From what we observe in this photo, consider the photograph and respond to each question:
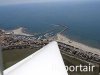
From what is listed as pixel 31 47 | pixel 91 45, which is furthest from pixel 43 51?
pixel 91 45

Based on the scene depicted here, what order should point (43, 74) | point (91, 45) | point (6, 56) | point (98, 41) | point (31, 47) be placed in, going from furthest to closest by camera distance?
point (98, 41)
point (91, 45)
point (31, 47)
point (6, 56)
point (43, 74)

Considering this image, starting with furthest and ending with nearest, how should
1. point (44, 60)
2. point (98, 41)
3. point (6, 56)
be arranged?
point (98, 41) → point (6, 56) → point (44, 60)

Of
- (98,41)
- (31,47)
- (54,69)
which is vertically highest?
(54,69)

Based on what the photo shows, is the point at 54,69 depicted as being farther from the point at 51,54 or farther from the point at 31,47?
the point at 31,47

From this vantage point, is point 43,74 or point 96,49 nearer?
point 43,74

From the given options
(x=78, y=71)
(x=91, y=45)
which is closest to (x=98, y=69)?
(x=78, y=71)

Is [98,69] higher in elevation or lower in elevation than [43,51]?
lower

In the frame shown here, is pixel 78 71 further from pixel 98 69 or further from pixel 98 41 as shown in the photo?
pixel 98 41

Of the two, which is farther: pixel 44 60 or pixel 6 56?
pixel 6 56

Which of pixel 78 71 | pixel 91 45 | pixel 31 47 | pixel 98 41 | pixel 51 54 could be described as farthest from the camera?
pixel 98 41
